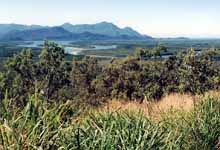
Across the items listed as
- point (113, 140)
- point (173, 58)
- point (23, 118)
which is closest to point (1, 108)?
point (23, 118)

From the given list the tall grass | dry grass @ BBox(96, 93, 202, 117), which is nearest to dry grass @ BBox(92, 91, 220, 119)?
dry grass @ BBox(96, 93, 202, 117)

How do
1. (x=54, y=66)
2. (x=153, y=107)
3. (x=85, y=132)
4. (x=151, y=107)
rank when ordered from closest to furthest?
(x=85, y=132), (x=151, y=107), (x=153, y=107), (x=54, y=66)

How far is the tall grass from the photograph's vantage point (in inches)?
145

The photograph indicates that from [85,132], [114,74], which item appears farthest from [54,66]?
[85,132]

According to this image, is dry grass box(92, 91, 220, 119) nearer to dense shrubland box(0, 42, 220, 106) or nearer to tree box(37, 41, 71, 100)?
dense shrubland box(0, 42, 220, 106)

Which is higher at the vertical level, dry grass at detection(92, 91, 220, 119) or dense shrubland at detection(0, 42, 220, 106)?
dry grass at detection(92, 91, 220, 119)

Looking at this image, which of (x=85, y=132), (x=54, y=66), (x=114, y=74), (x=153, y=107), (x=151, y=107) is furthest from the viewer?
(x=54, y=66)

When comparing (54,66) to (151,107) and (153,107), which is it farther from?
(151,107)

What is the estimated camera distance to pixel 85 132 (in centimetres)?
401

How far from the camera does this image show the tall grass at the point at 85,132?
3.67 meters

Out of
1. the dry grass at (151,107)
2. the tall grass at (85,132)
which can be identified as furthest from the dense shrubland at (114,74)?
the tall grass at (85,132)

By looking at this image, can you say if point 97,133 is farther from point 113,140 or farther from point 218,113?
point 218,113

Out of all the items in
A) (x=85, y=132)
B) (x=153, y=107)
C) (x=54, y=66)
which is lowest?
(x=54, y=66)

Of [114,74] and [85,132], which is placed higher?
[85,132]
